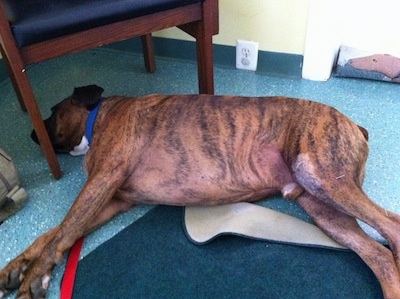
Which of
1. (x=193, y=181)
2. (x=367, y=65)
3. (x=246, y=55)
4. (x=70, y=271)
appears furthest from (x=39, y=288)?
(x=367, y=65)

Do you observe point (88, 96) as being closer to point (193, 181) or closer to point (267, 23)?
point (193, 181)

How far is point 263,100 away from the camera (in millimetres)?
1527

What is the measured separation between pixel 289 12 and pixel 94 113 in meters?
1.13

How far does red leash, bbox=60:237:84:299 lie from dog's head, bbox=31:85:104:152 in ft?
1.42

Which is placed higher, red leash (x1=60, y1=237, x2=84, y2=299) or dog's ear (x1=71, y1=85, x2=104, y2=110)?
dog's ear (x1=71, y1=85, x2=104, y2=110)

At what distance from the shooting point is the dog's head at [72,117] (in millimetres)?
1648

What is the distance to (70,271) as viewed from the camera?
55.6 inches

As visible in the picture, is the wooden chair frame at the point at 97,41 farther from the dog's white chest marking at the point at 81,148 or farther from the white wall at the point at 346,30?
the white wall at the point at 346,30

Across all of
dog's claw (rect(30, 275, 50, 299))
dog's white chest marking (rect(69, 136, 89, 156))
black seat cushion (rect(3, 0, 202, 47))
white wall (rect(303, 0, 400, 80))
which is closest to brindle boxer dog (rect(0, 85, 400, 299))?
dog's claw (rect(30, 275, 50, 299))

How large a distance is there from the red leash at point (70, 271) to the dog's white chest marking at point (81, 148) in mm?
415

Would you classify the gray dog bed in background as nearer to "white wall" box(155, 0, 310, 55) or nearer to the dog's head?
"white wall" box(155, 0, 310, 55)

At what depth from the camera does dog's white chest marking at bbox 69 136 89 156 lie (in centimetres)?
175

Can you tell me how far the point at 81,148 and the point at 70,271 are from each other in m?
0.56

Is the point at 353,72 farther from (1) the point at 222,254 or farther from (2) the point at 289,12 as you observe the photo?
(1) the point at 222,254
